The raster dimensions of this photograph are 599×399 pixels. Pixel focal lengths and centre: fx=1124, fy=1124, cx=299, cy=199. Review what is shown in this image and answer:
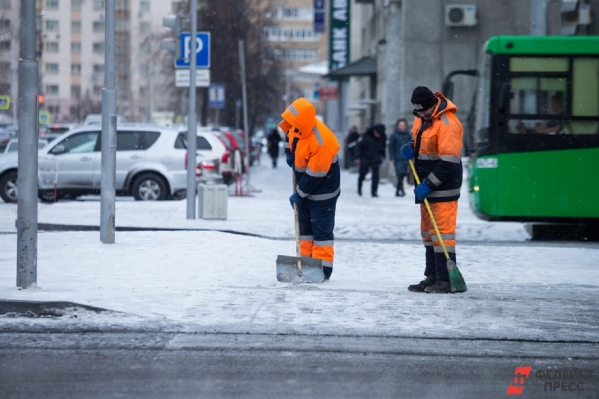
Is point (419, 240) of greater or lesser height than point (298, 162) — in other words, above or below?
below

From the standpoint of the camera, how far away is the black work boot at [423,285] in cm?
984

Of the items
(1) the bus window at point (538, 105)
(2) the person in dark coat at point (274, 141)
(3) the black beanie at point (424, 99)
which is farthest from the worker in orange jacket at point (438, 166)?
(2) the person in dark coat at point (274, 141)

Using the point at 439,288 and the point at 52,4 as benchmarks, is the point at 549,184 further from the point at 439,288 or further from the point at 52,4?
the point at 52,4

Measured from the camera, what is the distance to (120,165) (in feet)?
72.5

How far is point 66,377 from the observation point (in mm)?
6254

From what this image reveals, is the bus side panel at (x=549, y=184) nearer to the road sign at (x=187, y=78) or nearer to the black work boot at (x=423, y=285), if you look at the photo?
the road sign at (x=187, y=78)

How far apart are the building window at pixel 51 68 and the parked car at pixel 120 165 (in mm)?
89997

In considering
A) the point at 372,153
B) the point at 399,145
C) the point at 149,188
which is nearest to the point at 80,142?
the point at 149,188

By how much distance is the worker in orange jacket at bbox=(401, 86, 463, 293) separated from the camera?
9539mm

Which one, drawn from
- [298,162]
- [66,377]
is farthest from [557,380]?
[298,162]

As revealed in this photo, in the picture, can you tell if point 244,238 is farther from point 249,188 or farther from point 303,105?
point 249,188

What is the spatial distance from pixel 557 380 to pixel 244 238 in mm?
8461

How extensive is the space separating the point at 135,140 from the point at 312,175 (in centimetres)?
1275

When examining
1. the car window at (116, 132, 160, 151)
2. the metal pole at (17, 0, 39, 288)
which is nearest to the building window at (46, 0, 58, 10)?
the car window at (116, 132, 160, 151)
